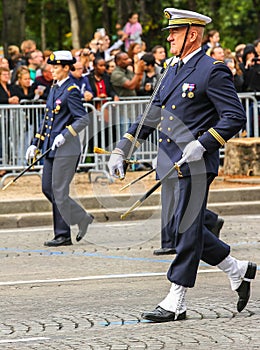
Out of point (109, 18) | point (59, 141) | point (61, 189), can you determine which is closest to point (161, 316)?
point (59, 141)

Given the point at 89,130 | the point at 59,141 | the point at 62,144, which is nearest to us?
the point at 59,141

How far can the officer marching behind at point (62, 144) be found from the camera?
12.3 meters

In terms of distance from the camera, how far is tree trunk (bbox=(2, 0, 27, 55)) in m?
29.8

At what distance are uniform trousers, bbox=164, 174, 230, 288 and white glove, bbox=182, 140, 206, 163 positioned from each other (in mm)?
175

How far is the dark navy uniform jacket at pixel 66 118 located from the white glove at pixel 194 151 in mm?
4639

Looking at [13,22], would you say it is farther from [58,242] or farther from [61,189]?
[58,242]

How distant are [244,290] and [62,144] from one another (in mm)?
4632

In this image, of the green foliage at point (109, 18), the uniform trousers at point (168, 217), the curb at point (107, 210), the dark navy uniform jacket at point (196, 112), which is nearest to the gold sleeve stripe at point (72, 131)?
the uniform trousers at point (168, 217)

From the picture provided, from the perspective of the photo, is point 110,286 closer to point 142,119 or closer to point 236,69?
point 142,119

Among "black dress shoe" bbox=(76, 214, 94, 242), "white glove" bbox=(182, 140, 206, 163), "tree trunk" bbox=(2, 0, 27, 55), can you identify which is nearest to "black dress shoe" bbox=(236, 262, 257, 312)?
"white glove" bbox=(182, 140, 206, 163)

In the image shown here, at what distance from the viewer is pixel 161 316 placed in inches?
306

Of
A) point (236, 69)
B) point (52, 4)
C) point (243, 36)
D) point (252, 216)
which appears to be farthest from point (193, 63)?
point (243, 36)

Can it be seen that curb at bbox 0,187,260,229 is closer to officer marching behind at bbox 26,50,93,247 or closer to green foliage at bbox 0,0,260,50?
officer marching behind at bbox 26,50,93,247

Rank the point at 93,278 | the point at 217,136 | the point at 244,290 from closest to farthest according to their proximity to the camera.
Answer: the point at 217,136 → the point at 244,290 → the point at 93,278
